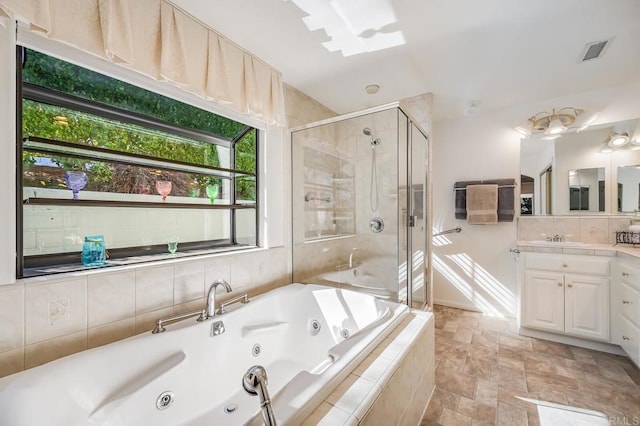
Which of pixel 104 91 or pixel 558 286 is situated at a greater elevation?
pixel 104 91

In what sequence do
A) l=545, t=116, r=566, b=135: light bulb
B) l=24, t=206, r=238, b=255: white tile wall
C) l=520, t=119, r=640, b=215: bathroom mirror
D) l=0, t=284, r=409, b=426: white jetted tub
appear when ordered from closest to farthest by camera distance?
1. l=0, t=284, r=409, b=426: white jetted tub
2. l=24, t=206, r=238, b=255: white tile wall
3. l=520, t=119, r=640, b=215: bathroom mirror
4. l=545, t=116, r=566, b=135: light bulb

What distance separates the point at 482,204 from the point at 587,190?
929mm

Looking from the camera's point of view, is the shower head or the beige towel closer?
the shower head

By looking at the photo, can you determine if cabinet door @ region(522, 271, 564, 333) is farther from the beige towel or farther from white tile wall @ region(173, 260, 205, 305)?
white tile wall @ region(173, 260, 205, 305)

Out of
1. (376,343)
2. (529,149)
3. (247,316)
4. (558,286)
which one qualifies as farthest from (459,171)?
(247,316)

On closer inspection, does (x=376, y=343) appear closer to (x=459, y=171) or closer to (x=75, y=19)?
(x=75, y=19)

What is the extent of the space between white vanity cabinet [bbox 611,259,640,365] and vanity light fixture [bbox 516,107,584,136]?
4.67 feet

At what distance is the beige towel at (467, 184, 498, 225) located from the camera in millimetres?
2982

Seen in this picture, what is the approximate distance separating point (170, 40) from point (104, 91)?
484mm

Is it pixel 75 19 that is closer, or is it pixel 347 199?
pixel 75 19

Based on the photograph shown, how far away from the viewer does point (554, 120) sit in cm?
275

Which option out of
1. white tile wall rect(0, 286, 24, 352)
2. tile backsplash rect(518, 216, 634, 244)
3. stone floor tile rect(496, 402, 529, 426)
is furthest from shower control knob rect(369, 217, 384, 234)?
white tile wall rect(0, 286, 24, 352)

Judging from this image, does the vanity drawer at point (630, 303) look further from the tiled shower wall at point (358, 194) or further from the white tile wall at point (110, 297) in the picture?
the white tile wall at point (110, 297)

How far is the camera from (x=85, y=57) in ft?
4.24
